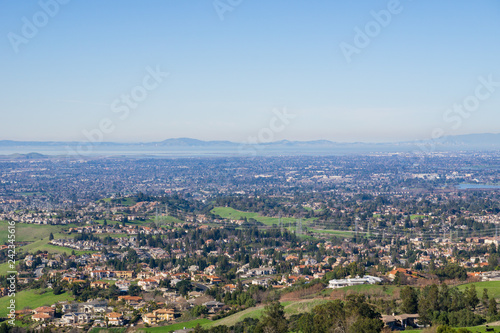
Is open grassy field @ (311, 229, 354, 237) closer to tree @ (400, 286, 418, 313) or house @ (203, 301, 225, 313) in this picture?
house @ (203, 301, 225, 313)

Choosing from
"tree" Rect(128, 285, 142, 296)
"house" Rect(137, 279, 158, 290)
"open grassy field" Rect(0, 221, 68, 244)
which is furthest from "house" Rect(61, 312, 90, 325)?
"open grassy field" Rect(0, 221, 68, 244)

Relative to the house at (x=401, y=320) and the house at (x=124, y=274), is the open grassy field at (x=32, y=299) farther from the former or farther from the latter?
the house at (x=401, y=320)

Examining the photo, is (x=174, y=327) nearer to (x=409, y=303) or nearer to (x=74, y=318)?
(x=74, y=318)

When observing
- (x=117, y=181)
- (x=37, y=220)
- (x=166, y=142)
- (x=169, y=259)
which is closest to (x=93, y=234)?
(x=37, y=220)

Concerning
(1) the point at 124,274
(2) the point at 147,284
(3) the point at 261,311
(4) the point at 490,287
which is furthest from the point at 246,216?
(4) the point at 490,287

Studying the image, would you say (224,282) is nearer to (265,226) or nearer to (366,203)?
(265,226)
